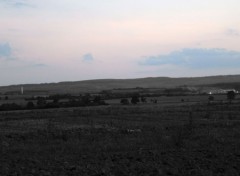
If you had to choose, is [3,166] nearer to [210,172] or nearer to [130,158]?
[130,158]

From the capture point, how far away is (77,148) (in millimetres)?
17156

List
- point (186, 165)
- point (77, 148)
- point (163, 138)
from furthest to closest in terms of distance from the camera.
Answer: point (163, 138) → point (77, 148) → point (186, 165)

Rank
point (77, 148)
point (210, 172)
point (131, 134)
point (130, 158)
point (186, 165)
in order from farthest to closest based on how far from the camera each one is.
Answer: point (131, 134), point (77, 148), point (130, 158), point (186, 165), point (210, 172)

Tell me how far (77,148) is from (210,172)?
6132 millimetres

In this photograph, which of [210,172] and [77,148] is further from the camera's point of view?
[77,148]

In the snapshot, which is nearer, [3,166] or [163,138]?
[3,166]

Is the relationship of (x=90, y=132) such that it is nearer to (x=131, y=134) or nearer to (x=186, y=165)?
(x=131, y=134)

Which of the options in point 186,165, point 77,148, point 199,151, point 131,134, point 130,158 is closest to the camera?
point 186,165

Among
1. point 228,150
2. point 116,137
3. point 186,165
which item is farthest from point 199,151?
point 116,137

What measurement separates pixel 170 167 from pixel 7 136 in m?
11.9

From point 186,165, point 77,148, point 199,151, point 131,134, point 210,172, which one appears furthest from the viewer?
point 131,134

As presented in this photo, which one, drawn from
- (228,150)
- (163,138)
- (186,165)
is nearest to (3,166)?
(186,165)

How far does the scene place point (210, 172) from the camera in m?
12.3

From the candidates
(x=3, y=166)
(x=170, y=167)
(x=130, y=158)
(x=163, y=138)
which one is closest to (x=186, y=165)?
(x=170, y=167)
